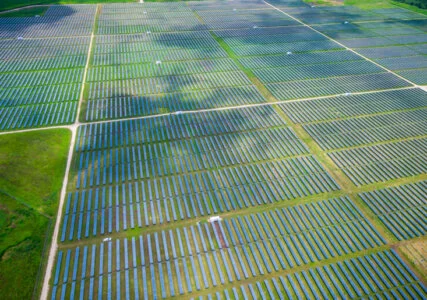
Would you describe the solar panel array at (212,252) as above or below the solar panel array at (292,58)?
below

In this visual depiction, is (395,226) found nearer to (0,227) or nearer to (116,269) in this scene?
(116,269)

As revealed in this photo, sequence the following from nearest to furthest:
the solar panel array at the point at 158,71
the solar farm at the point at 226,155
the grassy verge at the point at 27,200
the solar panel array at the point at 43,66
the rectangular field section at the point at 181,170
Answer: the grassy verge at the point at 27,200, the solar farm at the point at 226,155, the rectangular field section at the point at 181,170, the solar panel array at the point at 43,66, the solar panel array at the point at 158,71

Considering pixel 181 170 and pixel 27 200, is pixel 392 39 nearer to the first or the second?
pixel 181 170

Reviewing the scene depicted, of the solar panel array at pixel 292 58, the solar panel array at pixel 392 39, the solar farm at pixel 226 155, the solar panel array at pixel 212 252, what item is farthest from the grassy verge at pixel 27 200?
the solar panel array at pixel 392 39

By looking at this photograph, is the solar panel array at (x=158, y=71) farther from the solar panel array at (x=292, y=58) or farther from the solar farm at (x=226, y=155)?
the solar panel array at (x=292, y=58)

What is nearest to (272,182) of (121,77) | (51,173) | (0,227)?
(51,173)

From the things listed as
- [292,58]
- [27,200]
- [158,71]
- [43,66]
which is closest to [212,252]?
[27,200]
